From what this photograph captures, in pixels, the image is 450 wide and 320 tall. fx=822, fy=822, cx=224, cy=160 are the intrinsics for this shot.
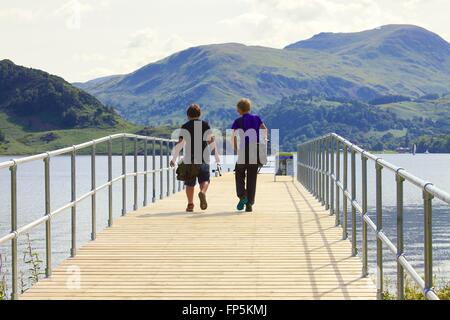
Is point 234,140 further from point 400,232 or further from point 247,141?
point 400,232

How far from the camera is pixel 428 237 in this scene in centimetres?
439

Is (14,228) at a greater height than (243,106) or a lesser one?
lesser

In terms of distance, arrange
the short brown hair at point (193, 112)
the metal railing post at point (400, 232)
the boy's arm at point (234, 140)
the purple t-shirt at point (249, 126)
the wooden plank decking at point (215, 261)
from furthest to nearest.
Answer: the boy's arm at point (234, 140)
the purple t-shirt at point (249, 126)
the short brown hair at point (193, 112)
the wooden plank decking at point (215, 261)
the metal railing post at point (400, 232)

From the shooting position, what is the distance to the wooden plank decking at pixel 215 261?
6770mm

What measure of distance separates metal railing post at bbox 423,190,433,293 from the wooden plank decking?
2.11 m

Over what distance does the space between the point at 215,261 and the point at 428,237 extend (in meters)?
4.12

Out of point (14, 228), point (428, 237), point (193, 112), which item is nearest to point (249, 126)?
point (193, 112)

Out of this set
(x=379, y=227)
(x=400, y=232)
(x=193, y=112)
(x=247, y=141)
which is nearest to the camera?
(x=400, y=232)

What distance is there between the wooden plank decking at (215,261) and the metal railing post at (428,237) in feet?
6.94

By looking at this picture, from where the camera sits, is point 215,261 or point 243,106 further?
point 243,106

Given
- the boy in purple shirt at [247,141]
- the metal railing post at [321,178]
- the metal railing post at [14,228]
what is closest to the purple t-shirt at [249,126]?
the boy in purple shirt at [247,141]

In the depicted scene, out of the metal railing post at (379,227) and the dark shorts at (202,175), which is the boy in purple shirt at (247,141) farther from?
the metal railing post at (379,227)
